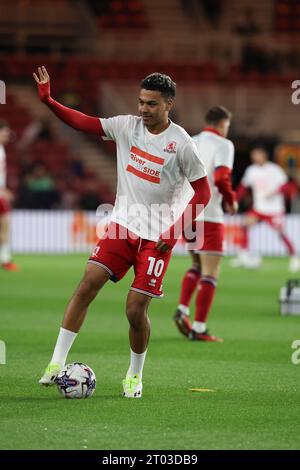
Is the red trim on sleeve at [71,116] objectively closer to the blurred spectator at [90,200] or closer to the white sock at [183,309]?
the white sock at [183,309]

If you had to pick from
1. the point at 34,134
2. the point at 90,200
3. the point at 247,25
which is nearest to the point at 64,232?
the point at 90,200

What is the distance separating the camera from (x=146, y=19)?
117 ft

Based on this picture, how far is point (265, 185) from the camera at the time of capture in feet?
74.1

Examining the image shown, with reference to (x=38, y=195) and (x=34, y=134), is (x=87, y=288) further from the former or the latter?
(x=34, y=134)

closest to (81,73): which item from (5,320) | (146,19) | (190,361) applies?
(146,19)

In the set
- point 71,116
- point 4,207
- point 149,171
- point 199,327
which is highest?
point 71,116

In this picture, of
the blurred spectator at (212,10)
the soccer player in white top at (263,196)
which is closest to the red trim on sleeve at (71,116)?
the soccer player in white top at (263,196)

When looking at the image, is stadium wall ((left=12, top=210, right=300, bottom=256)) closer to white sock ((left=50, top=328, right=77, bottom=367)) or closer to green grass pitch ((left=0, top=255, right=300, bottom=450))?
green grass pitch ((left=0, top=255, right=300, bottom=450))

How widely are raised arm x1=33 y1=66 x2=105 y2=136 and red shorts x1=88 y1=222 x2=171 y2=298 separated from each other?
753mm

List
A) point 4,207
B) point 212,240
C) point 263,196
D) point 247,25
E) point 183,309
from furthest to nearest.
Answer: point 247,25 < point 263,196 < point 4,207 < point 183,309 < point 212,240

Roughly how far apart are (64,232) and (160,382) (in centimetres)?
1708

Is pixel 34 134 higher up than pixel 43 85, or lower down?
lower down

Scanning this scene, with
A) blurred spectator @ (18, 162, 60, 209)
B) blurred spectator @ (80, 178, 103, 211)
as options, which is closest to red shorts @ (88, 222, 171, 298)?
blurred spectator @ (18, 162, 60, 209)

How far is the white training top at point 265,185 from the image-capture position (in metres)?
22.4
